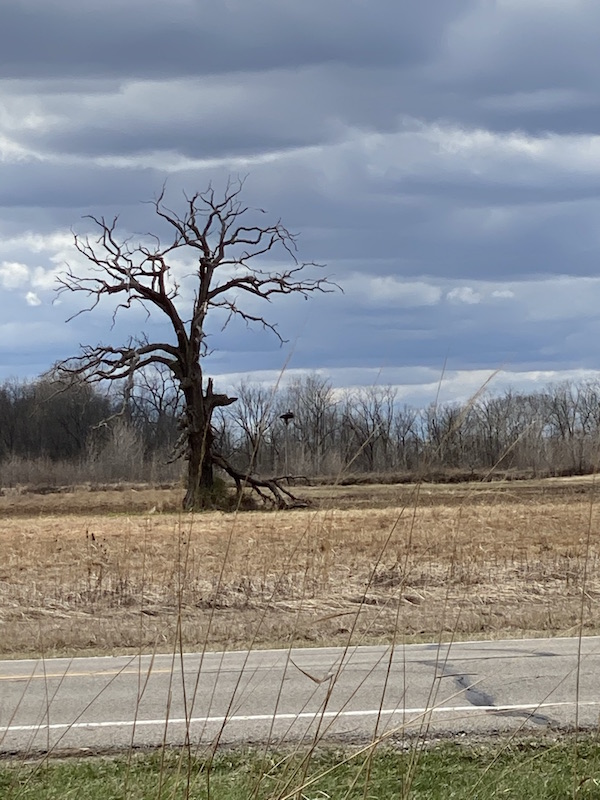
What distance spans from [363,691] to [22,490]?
48.6 m

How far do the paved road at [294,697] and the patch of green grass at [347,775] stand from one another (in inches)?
8.6

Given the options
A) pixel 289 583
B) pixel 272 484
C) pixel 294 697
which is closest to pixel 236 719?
pixel 294 697

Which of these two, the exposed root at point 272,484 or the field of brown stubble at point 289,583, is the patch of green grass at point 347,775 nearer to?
the field of brown stubble at point 289,583

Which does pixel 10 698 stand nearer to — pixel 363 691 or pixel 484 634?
pixel 363 691

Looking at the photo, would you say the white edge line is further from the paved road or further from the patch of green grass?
the patch of green grass

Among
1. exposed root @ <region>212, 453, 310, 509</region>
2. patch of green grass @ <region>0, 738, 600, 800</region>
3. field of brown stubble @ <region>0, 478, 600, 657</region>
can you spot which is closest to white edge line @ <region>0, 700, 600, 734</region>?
patch of green grass @ <region>0, 738, 600, 800</region>

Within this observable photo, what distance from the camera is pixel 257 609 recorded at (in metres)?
15.3

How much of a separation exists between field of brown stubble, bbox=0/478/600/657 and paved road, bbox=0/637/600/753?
0.79 meters

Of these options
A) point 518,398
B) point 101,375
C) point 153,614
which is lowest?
point 153,614

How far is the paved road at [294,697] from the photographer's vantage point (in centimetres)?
662

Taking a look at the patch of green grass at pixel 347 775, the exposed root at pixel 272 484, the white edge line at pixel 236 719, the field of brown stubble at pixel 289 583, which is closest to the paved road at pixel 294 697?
the white edge line at pixel 236 719

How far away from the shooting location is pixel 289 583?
16.9 meters

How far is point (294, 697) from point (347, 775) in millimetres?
2389

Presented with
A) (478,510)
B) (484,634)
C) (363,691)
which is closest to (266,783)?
(363,691)
